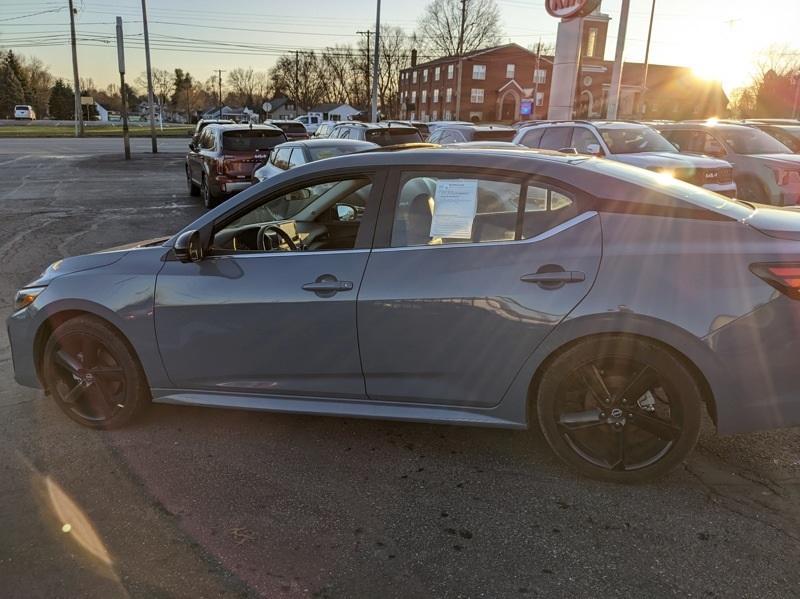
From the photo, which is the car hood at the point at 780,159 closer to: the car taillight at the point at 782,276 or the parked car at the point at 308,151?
the parked car at the point at 308,151

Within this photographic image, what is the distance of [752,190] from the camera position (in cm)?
1103

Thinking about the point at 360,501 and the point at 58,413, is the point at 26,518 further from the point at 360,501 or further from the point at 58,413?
the point at 360,501

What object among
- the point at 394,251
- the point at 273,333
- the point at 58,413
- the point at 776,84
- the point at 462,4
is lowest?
the point at 58,413

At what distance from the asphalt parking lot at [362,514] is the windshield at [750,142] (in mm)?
9786

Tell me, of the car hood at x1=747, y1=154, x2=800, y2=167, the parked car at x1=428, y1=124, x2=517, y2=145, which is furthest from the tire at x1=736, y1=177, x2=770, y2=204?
the parked car at x1=428, y1=124, x2=517, y2=145

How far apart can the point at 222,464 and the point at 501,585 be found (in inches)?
65.6

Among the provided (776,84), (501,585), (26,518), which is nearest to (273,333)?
(26,518)

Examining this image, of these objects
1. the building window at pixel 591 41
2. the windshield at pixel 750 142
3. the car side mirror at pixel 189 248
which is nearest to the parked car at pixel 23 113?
the building window at pixel 591 41

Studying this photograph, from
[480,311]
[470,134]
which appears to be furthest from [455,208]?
[470,134]

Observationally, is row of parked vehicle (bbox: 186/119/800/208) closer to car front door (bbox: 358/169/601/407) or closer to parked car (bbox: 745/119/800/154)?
parked car (bbox: 745/119/800/154)

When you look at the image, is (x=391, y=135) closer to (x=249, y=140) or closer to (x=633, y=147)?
(x=249, y=140)

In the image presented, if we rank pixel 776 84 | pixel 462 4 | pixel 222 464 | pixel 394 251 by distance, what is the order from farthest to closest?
pixel 462 4 → pixel 776 84 → pixel 222 464 → pixel 394 251

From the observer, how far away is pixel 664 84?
237ft

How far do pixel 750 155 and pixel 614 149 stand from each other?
115 inches
